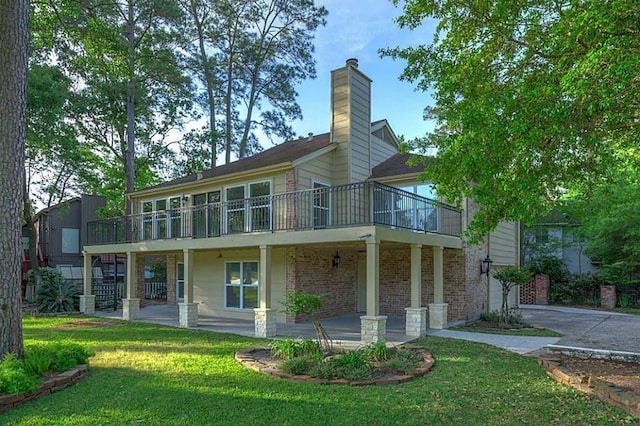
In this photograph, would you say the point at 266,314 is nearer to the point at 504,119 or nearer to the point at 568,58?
the point at 504,119

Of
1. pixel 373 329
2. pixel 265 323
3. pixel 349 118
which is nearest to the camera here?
pixel 373 329

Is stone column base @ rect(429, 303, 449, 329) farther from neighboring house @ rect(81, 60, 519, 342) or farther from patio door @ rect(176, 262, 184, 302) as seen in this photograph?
patio door @ rect(176, 262, 184, 302)

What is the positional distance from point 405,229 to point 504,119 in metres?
4.90

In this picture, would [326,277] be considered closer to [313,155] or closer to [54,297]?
[313,155]

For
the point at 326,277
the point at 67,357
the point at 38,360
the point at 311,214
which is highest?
the point at 311,214

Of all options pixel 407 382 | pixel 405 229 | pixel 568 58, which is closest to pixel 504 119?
pixel 568 58

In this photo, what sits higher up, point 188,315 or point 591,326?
point 188,315

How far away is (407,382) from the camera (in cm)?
639

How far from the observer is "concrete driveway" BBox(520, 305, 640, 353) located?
379 inches

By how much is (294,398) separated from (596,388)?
160 inches

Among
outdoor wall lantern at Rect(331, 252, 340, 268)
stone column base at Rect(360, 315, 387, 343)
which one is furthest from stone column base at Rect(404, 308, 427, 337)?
outdoor wall lantern at Rect(331, 252, 340, 268)

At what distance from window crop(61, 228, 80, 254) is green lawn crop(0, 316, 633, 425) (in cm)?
2005

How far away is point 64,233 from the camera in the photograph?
2509cm

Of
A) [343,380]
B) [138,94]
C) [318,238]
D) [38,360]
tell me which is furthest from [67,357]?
[138,94]
